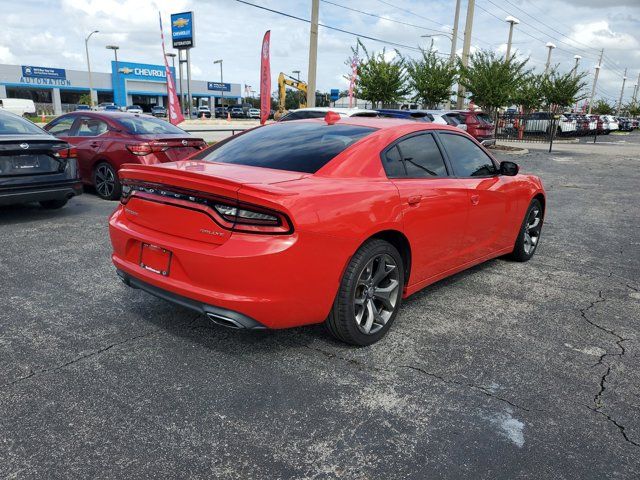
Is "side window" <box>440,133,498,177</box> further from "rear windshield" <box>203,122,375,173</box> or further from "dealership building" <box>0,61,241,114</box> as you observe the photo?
"dealership building" <box>0,61,241,114</box>

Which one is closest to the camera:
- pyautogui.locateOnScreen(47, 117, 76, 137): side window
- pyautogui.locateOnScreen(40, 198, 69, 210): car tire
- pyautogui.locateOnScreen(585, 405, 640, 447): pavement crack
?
pyautogui.locateOnScreen(585, 405, 640, 447): pavement crack

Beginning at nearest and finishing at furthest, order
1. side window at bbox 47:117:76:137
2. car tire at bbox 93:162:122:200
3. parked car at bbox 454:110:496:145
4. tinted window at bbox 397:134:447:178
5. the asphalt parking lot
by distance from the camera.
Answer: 1. the asphalt parking lot
2. tinted window at bbox 397:134:447:178
3. car tire at bbox 93:162:122:200
4. side window at bbox 47:117:76:137
5. parked car at bbox 454:110:496:145

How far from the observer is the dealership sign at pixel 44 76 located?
225 feet

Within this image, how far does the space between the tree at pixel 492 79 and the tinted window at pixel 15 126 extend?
68.2 feet

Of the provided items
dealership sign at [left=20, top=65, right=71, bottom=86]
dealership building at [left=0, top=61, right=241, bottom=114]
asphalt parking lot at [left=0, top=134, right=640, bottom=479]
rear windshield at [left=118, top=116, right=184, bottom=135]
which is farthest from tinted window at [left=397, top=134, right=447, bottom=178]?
dealership sign at [left=20, top=65, right=71, bottom=86]

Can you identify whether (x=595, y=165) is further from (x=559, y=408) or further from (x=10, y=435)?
(x=10, y=435)

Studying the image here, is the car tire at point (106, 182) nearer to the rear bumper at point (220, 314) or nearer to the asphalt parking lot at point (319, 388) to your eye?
the asphalt parking lot at point (319, 388)

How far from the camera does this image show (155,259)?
3.25m

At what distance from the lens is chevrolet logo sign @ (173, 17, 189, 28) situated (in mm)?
49575

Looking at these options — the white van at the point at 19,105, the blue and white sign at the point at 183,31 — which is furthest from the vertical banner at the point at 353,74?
the white van at the point at 19,105

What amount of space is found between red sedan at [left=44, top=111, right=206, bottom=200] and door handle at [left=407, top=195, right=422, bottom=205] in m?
5.43

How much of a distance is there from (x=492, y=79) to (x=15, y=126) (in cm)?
2112

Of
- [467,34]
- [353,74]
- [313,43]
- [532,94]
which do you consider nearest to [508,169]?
[313,43]

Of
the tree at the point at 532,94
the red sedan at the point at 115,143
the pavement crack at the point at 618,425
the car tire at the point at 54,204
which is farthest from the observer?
the tree at the point at 532,94
